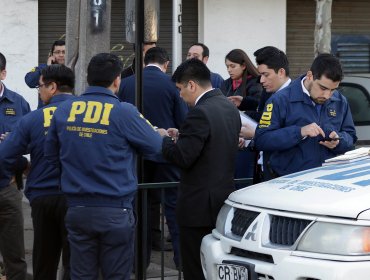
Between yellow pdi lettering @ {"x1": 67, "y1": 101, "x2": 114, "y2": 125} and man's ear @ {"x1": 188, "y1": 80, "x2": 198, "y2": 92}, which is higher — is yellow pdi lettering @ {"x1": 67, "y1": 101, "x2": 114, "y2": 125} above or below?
below

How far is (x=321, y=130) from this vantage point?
6.65 m

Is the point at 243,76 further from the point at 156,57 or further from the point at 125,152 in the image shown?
the point at 125,152

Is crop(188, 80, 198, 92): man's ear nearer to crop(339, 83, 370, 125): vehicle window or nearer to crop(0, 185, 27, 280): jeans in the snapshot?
crop(0, 185, 27, 280): jeans

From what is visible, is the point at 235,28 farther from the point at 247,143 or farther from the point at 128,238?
the point at 128,238

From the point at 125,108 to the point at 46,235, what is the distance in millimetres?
1356

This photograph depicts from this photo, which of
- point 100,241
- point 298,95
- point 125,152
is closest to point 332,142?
point 298,95

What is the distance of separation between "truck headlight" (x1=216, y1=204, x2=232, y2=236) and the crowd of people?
0.63ft

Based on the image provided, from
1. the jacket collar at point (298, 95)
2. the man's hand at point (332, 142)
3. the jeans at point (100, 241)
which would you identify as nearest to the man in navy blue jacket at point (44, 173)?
the jeans at point (100, 241)

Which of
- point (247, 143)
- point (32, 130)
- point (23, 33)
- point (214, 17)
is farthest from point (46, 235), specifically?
point (214, 17)

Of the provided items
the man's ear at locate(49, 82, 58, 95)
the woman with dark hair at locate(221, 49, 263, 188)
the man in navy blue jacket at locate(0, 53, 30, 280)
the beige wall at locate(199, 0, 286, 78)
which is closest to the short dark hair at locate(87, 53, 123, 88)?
the man's ear at locate(49, 82, 58, 95)

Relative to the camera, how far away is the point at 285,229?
5.41 metres

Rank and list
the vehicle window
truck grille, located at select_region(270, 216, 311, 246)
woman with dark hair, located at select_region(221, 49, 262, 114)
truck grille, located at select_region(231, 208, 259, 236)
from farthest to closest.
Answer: the vehicle window < woman with dark hair, located at select_region(221, 49, 262, 114) < truck grille, located at select_region(231, 208, 259, 236) < truck grille, located at select_region(270, 216, 311, 246)

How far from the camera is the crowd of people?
19.5ft

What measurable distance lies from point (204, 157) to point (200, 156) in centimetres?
3
